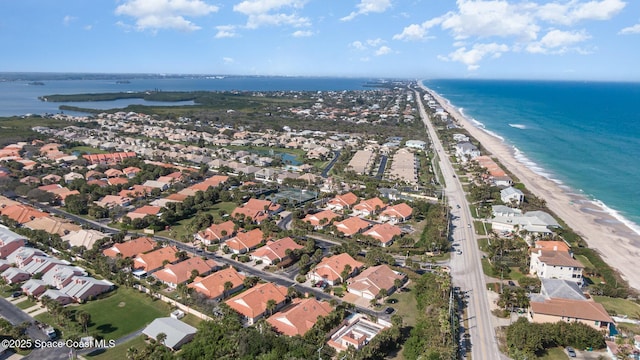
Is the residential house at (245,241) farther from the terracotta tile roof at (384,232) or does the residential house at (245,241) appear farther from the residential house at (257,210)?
the terracotta tile roof at (384,232)

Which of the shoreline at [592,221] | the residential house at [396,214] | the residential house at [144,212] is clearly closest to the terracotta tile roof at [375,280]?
the residential house at [396,214]

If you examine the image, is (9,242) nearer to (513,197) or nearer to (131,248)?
(131,248)

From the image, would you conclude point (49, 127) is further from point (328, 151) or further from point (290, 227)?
point (290, 227)

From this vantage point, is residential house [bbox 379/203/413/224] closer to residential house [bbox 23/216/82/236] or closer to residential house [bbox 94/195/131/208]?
residential house [bbox 94/195/131/208]

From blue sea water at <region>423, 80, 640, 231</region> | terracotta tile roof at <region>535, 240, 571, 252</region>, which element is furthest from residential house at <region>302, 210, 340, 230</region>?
blue sea water at <region>423, 80, 640, 231</region>

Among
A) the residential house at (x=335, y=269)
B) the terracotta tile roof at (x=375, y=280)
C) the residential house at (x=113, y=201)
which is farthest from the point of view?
the residential house at (x=113, y=201)

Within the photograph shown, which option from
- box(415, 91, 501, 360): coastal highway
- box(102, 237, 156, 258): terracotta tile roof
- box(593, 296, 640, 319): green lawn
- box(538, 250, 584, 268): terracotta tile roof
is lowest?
box(593, 296, 640, 319): green lawn
